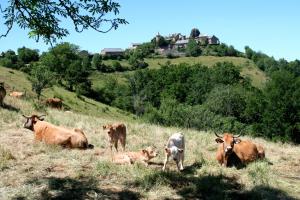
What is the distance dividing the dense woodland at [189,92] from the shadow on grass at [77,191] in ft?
128

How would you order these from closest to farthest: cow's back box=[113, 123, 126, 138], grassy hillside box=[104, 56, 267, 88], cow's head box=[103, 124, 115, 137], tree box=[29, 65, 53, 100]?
1. cow's head box=[103, 124, 115, 137]
2. cow's back box=[113, 123, 126, 138]
3. tree box=[29, 65, 53, 100]
4. grassy hillside box=[104, 56, 267, 88]

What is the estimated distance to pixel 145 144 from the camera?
16.7 meters

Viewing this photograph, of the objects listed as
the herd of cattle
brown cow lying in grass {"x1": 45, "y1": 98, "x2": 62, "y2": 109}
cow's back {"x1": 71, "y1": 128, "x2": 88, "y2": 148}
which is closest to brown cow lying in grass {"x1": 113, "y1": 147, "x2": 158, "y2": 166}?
the herd of cattle

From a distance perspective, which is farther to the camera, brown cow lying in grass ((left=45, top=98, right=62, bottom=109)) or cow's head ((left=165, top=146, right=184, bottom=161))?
brown cow lying in grass ((left=45, top=98, right=62, bottom=109))

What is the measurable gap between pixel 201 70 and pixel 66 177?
9822 centimetres

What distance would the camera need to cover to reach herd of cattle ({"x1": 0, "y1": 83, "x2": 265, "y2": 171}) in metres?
13.4

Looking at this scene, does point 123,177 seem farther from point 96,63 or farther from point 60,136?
point 96,63

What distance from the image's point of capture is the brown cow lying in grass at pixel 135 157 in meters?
13.3

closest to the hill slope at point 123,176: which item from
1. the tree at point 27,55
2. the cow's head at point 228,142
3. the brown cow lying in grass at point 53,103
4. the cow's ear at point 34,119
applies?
the cow's head at point 228,142

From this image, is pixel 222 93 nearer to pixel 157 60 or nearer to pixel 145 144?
pixel 145 144

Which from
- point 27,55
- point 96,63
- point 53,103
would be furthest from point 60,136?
point 96,63

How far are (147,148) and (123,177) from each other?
223 centimetres

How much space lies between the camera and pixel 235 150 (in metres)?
15.0

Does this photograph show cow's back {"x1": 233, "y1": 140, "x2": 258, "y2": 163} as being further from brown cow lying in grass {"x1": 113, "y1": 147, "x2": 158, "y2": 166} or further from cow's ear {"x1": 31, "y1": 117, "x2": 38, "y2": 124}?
cow's ear {"x1": 31, "y1": 117, "x2": 38, "y2": 124}
